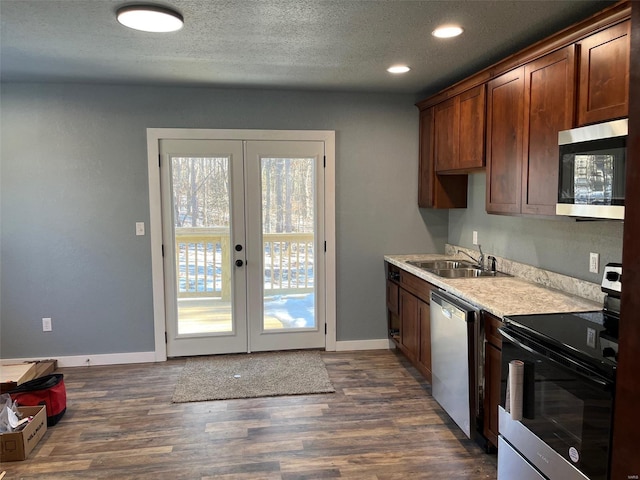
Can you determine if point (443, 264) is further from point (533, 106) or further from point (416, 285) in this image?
point (533, 106)

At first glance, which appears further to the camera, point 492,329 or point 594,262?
point 594,262

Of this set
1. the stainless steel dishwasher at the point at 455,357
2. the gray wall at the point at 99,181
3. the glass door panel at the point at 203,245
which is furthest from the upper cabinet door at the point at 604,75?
the glass door panel at the point at 203,245

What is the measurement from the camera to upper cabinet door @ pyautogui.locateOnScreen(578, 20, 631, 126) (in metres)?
2.02

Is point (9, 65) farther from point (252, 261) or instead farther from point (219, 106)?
point (252, 261)

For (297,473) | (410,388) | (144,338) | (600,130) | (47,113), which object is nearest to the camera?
(600,130)

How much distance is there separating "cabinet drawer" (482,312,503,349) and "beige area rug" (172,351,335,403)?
145 centimetres

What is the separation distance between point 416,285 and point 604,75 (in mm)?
2001

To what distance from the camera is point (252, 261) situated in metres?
4.33

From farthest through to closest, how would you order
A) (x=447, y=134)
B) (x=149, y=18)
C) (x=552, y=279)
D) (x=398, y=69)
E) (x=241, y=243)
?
(x=241, y=243)
(x=447, y=134)
(x=398, y=69)
(x=552, y=279)
(x=149, y=18)

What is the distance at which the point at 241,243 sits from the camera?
4.30m

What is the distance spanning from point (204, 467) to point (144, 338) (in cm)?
194

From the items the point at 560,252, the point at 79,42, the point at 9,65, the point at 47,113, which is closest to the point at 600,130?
the point at 560,252

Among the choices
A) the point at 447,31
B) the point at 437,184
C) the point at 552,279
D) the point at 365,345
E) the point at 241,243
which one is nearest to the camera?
the point at 447,31

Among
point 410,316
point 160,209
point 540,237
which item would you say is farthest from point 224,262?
point 540,237
